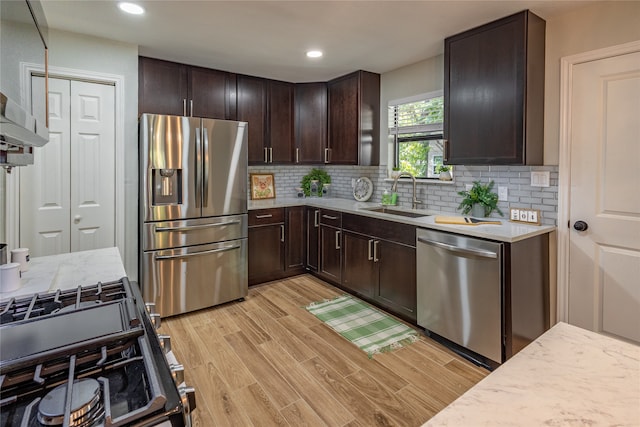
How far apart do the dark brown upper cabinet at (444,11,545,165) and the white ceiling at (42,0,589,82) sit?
0.11 metres

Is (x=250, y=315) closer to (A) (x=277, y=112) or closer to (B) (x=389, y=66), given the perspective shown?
(A) (x=277, y=112)

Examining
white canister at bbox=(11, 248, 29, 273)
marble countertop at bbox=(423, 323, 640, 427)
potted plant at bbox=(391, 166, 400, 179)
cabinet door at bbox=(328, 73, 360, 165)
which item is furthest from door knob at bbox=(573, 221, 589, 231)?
white canister at bbox=(11, 248, 29, 273)

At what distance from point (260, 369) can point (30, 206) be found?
2.22 metres

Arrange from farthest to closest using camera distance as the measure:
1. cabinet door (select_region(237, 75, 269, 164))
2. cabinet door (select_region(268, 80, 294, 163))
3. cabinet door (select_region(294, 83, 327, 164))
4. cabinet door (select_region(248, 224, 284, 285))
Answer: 1. cabinet door (select_region(294, 83, 327, 164))
2. cabinet door (select_region(268, 80, 294, 163))
3. cabinet door (select_region(237, 75, 269, 164))
4. cabinet door (select_region(248, 224, 284, 285))

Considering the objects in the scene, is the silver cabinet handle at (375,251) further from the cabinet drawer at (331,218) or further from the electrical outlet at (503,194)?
the electrical outlet at (503,194)

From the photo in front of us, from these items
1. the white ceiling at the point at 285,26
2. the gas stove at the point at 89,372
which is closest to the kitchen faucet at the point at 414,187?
the white ceiling at the point at 285,26

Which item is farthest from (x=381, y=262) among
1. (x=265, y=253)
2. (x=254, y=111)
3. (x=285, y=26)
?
(x=254, y=111)

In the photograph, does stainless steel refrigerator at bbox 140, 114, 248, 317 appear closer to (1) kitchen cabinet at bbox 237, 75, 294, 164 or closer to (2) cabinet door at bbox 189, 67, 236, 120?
(2) cabinet door at bbox 189, 67, 236, 120

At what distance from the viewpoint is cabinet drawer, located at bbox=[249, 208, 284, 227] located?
3834 millimetres

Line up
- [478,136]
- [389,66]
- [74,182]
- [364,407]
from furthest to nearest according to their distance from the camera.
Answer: [389,66] < [74,182] < [478,136] < [364,407]

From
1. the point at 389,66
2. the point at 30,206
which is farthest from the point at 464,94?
the point at 30,206

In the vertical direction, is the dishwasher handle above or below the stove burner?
above

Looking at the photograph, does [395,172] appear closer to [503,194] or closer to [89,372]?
[503,194]

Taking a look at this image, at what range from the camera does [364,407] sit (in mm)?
1980
